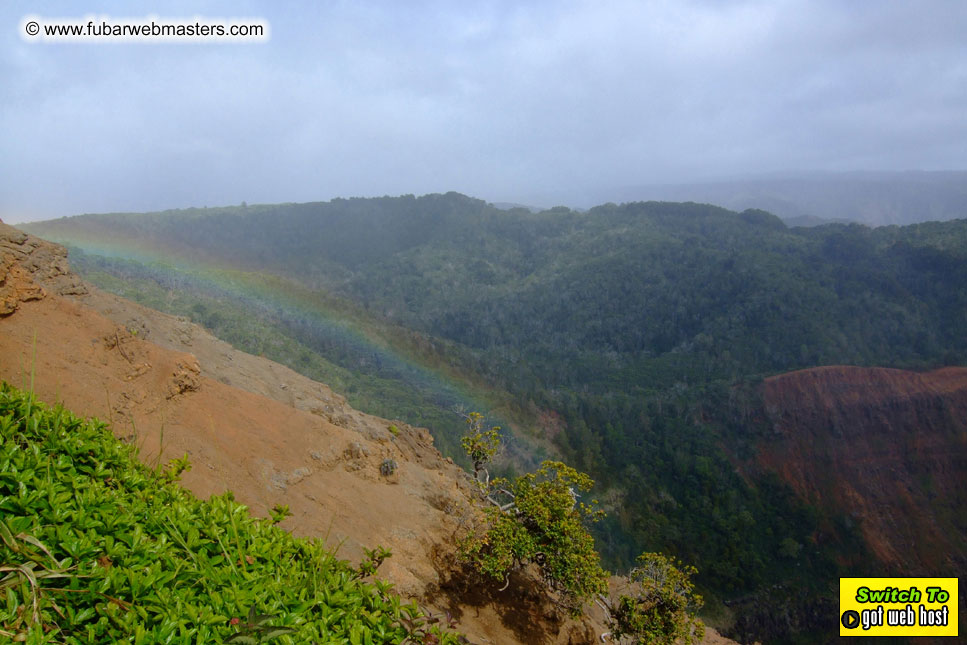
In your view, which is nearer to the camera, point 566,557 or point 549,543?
point 566,557

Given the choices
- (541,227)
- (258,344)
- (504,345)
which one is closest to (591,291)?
(504,345)

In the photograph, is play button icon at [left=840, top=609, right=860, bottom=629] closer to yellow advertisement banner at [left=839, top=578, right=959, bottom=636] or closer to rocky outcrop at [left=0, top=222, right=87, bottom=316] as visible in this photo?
yellow advertisement banner at [left=839, top=578, right=959, bottom=636]

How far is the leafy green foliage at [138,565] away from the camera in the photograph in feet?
7.66

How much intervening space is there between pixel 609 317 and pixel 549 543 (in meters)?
50.5

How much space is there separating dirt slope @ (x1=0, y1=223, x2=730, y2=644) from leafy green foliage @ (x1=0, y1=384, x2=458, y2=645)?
5.33 ft

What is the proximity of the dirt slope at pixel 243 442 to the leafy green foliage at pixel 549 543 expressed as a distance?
85cm

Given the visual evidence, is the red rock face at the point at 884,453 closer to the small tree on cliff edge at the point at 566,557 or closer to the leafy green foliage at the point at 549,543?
the small tree on cliff edge at the point at 566,557

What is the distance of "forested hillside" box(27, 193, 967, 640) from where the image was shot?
24.7m

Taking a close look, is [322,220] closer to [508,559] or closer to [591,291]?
[591,291]

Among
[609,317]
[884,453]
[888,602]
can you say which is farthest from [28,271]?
[609,317]

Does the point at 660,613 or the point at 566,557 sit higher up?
the point at 566,557

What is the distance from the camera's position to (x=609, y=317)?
2217 inches

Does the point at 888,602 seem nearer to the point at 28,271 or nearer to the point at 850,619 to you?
the point at 850,619

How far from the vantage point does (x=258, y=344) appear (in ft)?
71.0
